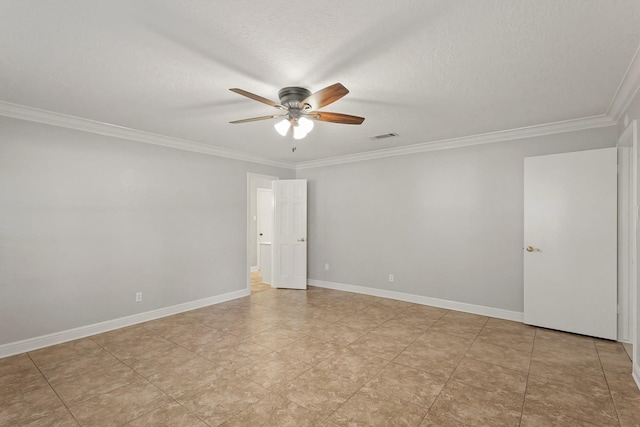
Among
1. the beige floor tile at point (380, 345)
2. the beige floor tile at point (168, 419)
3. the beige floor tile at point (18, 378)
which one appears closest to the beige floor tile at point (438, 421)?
the beige floor tile at point (380, 345)

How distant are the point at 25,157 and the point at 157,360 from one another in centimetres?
259

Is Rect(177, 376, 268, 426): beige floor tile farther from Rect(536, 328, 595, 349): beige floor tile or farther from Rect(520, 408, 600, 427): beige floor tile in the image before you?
Rect(536, 328, 595, 349): beige floor tile

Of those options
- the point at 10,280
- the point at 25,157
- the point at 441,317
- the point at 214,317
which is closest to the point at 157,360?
the point at 214,317

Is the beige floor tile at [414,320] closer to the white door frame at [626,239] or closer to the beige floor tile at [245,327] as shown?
the beige floor tile at [245,327]

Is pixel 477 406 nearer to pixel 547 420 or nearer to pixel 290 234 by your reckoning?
pixel 547 420

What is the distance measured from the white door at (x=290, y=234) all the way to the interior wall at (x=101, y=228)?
1040 mm

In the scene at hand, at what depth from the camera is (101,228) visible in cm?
377

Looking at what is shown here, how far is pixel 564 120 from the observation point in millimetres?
3656

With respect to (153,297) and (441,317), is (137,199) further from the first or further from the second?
(441,317)

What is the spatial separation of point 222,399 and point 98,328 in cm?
239

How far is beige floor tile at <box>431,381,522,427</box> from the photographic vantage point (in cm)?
211

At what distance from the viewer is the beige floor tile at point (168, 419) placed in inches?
81.0

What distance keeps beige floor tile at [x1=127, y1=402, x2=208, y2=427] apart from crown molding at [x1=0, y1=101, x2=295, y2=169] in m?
3.28

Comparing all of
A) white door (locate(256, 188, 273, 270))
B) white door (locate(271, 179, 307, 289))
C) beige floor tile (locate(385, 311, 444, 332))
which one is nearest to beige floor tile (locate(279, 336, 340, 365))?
beige floor tile (locate(385, 311, 444, 332))
